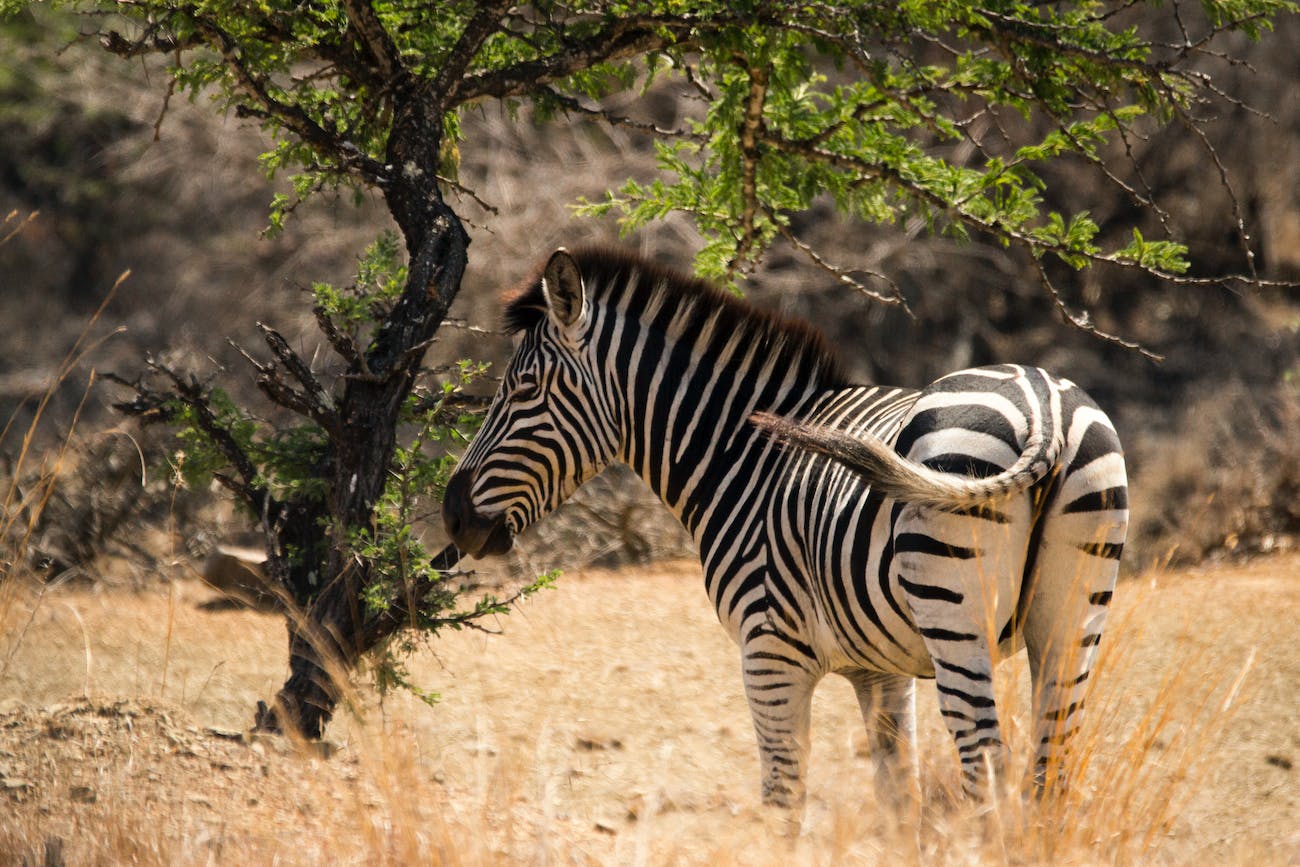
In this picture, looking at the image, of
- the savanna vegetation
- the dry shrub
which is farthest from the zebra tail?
the dry shrub

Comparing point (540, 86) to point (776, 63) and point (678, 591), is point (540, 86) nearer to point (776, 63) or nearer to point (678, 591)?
point (776, 63)

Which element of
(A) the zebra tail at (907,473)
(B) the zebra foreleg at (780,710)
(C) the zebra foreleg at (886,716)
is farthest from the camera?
(C) the zebra foreleg at (886,716)

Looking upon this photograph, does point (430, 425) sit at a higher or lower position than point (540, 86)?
lower

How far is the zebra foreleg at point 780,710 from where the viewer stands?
14.2ft

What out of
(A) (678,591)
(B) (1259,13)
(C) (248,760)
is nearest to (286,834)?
(C) (248,760)

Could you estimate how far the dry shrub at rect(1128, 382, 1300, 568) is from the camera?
9422mm

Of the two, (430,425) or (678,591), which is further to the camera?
(678,591)

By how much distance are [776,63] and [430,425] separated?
7.28 ft

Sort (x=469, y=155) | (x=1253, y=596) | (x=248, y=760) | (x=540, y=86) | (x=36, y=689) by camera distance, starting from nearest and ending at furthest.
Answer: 1. (x=248, y=760)
2. (x=540, y=86)
3. (x=36, y=689)
4. (x=1253, y=596)
5. (x=469, y=155)

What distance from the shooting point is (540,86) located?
580 cm

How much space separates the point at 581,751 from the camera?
631cm

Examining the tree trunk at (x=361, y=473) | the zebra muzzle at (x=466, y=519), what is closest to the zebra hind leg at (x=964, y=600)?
the zebra muzzle at (x=466, y=519)

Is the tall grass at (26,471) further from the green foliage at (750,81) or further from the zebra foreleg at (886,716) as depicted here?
the zebra foreleg at (886,716)

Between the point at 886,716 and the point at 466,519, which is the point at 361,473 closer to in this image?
the point at 466,519
